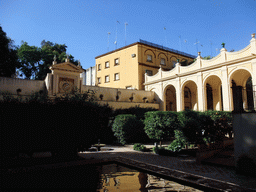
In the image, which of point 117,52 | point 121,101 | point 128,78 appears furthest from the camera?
point 117,52

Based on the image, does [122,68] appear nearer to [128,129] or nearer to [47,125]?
[128,129]

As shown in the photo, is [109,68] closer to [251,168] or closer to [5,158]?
[5,158]

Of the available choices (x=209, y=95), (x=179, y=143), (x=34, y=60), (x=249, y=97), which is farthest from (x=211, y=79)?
(x=34, y=60)

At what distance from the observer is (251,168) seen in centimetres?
659

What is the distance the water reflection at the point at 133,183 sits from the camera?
18.0 feet

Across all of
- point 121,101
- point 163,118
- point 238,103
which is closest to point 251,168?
point 238,103

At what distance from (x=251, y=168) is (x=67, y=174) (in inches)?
255

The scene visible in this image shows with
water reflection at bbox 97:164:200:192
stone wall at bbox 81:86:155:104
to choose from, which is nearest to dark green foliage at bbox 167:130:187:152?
water reflection at bbox 97:164:200:192

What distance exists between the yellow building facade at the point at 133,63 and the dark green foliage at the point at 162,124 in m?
17.8

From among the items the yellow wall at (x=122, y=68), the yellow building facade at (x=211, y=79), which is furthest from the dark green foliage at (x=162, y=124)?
the yellow wall at (x=122, y=68)

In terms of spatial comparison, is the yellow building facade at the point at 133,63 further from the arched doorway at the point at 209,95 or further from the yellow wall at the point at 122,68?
the arched doorway at the point at 209,95

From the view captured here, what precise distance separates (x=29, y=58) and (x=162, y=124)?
28.2 m

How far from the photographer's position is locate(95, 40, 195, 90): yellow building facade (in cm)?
3181

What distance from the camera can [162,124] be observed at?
45.0ft
